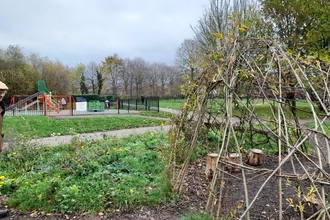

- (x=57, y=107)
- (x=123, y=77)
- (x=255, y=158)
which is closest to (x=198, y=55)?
(x=255, y=158)

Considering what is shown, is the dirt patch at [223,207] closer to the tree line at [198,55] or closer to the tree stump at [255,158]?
the tree stump at [255,158]

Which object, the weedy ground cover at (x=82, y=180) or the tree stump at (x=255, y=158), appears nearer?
the weedy ground cover at (x=82, y=180)

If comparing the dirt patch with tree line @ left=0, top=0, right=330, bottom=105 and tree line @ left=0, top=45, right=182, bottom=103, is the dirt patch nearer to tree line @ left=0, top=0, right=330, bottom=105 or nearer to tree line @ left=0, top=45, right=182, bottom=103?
tree line @ left=0, top=0, right=330, bottom=105

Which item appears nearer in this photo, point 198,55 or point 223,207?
point 223,207

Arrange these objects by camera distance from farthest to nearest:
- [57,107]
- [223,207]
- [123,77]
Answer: [123,77], [57,107], [223,207]

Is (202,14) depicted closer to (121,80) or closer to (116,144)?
(116,144)

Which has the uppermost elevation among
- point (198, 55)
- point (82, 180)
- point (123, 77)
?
point (123, 77)

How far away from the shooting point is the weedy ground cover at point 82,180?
3172 millimetres

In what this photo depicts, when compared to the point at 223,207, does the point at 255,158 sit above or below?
above

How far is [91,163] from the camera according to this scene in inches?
158

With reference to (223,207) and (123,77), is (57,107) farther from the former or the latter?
(123,77)

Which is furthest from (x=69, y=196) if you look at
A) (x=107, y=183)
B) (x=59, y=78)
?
(x=59, y=78)

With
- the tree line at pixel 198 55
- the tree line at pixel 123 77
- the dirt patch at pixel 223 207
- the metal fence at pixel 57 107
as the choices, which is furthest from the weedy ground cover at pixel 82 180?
the tree line at pixel 123 77

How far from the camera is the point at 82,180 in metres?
3.64
